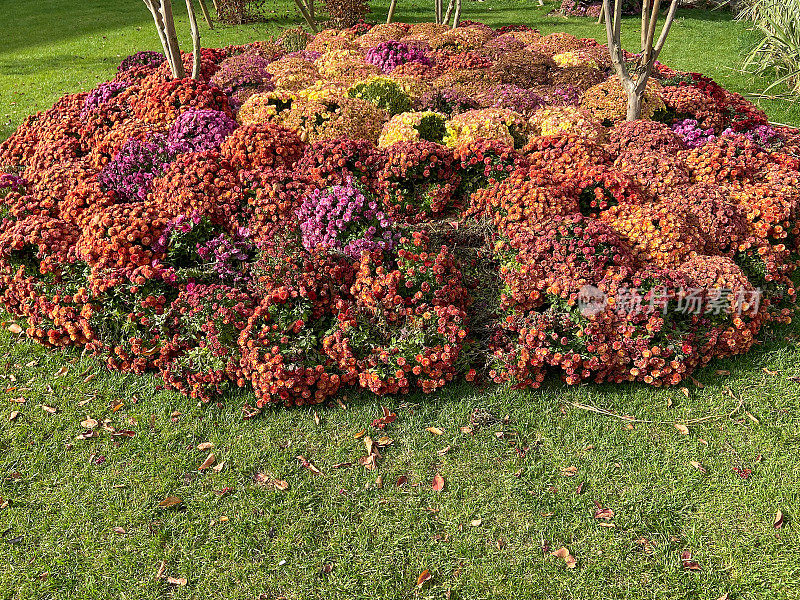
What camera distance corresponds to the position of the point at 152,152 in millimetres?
4699

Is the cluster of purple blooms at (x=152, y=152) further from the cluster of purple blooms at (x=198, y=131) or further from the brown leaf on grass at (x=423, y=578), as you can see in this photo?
the brown leaf on grass at (x=423, y=578)

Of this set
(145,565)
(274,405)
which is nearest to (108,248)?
(274,405)

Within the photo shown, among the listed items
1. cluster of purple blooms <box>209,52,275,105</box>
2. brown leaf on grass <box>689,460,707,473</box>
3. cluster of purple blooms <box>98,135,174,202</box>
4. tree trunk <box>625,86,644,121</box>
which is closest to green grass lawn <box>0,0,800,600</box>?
brown leaf on grass <box>689,460,707,473</box>

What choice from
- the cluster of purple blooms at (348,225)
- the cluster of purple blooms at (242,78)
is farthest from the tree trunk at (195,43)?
the cluster of purple blooms at (348,225)

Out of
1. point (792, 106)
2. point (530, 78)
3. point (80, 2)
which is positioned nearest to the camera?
point (530, 78)

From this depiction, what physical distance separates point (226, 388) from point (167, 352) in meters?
0.43

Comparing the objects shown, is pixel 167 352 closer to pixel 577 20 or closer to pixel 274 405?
pixel 274 405

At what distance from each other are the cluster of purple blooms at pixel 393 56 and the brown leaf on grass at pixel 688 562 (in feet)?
18.3

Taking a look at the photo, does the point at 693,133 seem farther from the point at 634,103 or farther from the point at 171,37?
the point at 171,37

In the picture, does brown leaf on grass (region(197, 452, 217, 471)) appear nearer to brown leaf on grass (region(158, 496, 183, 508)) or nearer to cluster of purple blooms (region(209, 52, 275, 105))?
brown leaf on grass (region(158, 496, 183, 508))

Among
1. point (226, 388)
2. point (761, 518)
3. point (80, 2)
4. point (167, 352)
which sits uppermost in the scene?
point (80, 2)

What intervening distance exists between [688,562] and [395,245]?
2.33 m

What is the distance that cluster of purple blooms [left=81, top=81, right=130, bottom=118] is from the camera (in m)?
5.68

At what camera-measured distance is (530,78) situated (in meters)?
6.51
